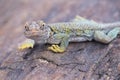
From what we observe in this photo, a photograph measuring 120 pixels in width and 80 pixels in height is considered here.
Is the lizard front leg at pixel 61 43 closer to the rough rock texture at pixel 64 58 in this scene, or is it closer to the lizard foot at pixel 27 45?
the rough rock texture at pixel 64 58

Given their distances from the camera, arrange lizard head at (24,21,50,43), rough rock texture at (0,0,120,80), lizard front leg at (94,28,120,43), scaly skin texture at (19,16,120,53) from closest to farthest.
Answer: rough rock texture at (0,0,120,80), lizard head at (24,21,50,43), scaly skin texture at (19,16,120,53), lizard front leg at (94,28,120,43)

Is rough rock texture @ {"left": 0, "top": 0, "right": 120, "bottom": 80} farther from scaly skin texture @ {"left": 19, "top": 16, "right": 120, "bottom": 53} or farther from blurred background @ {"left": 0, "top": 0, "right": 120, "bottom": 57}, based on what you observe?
scaly skin texture @ {"left": 19, "top": 16, "right": 120, "bottom": 53}

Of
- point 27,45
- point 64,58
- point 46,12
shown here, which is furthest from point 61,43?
point 46,12

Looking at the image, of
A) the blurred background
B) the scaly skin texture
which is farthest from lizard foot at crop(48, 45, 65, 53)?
the blurred background

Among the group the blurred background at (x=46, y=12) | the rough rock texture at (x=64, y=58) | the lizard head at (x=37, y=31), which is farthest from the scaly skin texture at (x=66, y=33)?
the blurred background at (x=46, y=12)

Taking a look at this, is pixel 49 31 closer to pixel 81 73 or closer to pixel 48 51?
pixel 48 51

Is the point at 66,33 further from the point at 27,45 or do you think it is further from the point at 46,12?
the point at 46,12

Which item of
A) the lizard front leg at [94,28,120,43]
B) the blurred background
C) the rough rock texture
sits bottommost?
the rough rock texture

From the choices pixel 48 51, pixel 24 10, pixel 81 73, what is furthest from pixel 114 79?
pixel 24 10

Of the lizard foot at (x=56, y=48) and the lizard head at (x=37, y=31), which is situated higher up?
the lizard head at (x=37, y=31)
